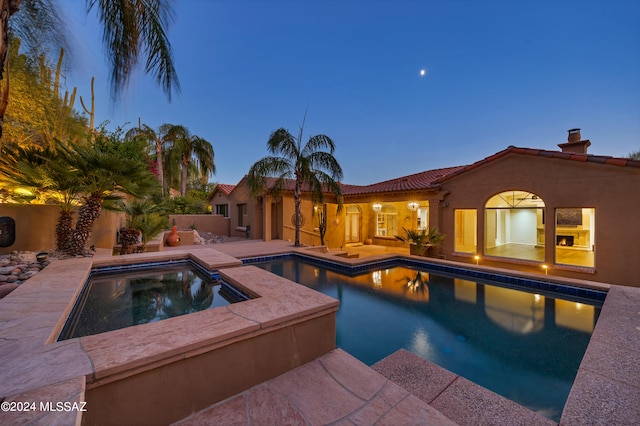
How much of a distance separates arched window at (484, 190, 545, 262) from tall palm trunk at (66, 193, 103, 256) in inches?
613

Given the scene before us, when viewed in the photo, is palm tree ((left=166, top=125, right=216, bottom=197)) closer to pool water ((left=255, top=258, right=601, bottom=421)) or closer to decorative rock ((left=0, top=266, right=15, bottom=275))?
decorative rock ((left=0, top=266, right=15, bottom=275))

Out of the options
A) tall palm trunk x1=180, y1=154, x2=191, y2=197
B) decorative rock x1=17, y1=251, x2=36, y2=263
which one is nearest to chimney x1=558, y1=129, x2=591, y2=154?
decorative rock x1=17, y1=251, x2=36, y2=263

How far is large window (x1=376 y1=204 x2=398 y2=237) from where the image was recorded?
1981cm

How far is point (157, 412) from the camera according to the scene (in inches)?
87.8

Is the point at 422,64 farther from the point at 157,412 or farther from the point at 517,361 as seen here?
the point at 157,412

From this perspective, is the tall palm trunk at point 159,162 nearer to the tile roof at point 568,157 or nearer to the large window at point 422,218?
the large window at point 422,218

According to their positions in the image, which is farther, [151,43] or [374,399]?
[151,43]

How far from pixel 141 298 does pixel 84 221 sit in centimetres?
390

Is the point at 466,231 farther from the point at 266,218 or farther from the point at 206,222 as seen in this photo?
the point at 206,222

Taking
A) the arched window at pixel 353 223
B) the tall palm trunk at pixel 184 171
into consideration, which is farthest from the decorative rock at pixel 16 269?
the tall palm trunk at pixel 184 171

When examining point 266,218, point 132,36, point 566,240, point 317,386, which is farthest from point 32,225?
point 566,240

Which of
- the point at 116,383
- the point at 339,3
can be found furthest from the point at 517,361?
the point at 339,3

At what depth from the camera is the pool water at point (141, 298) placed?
14.7ft

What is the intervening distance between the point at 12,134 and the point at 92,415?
45.5 ft
